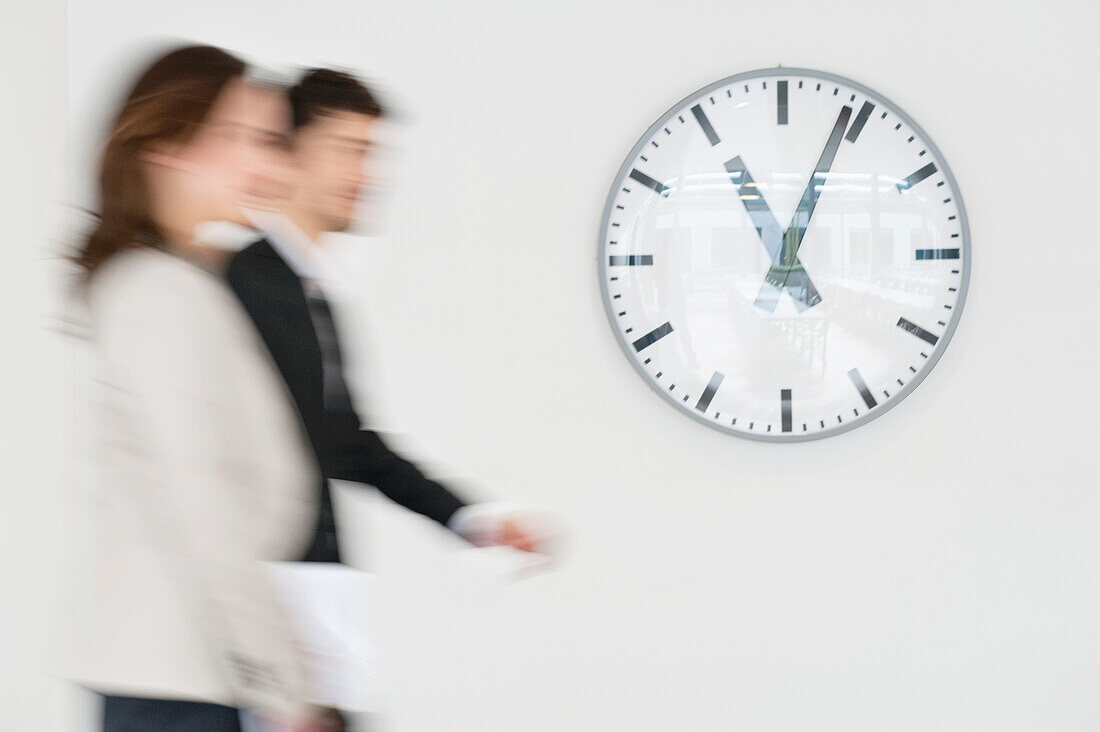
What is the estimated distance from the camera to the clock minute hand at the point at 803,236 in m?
1.37

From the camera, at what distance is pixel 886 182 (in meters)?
1.37

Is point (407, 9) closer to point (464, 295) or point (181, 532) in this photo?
point (464, 295)

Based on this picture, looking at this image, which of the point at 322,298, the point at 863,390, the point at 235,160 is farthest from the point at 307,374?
the point at 863,390

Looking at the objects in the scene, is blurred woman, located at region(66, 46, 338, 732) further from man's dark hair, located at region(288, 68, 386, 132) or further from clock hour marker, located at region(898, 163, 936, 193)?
clock hour marker, located at region(898, 163, 936, 193)

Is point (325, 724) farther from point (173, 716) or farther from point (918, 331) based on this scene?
point (918, 331)

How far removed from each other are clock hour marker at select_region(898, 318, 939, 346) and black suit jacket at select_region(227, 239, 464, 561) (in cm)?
81

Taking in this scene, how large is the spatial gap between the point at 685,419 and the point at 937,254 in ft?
1.50

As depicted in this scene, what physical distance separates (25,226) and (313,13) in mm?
626

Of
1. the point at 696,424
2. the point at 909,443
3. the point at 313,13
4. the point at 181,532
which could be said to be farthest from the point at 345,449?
the point at 909,443

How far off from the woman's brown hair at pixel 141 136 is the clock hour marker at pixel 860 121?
90cm

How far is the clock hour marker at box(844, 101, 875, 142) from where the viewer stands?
1.36m

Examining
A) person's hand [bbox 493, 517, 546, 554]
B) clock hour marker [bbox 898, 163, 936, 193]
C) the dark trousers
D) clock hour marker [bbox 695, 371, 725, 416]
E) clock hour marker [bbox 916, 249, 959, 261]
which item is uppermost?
clock hour marker [bbox 898, 163, 936, 193]

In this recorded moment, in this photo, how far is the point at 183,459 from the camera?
106 cm

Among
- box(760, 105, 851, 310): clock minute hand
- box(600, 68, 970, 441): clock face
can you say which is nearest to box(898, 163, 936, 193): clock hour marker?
box(600, 68, 970, 441): clock face
